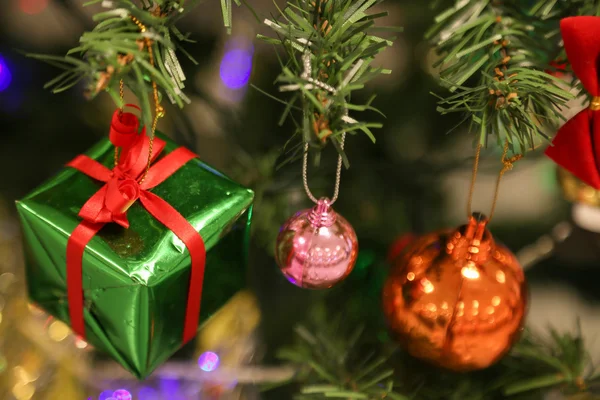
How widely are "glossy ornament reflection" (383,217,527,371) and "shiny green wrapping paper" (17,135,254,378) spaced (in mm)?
194

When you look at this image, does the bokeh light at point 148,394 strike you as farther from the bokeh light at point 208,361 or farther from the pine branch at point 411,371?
the pine branch at point 411,371

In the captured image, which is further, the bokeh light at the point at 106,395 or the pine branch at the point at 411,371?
the bokeh light at the point at 106,395

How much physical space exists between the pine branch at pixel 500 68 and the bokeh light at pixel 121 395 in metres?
0.57

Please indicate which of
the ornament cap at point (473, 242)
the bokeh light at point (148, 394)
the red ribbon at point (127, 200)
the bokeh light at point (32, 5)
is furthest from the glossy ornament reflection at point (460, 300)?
the bokeh light at point (32, 5)

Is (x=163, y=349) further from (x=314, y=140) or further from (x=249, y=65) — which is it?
(x=249, y=65)

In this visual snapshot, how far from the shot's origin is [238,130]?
2.46 ft

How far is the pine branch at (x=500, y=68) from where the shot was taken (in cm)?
43

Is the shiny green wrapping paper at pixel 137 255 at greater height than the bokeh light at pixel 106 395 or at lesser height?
greater

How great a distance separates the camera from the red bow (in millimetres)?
419

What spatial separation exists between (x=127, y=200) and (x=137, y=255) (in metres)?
0.05

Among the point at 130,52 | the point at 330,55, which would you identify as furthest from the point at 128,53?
the point at 330,55

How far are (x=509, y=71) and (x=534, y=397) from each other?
414 mm

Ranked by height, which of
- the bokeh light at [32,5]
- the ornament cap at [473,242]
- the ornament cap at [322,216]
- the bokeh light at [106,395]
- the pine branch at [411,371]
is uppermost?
the bokeh light at [32,5]

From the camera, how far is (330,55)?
413 millimetres
